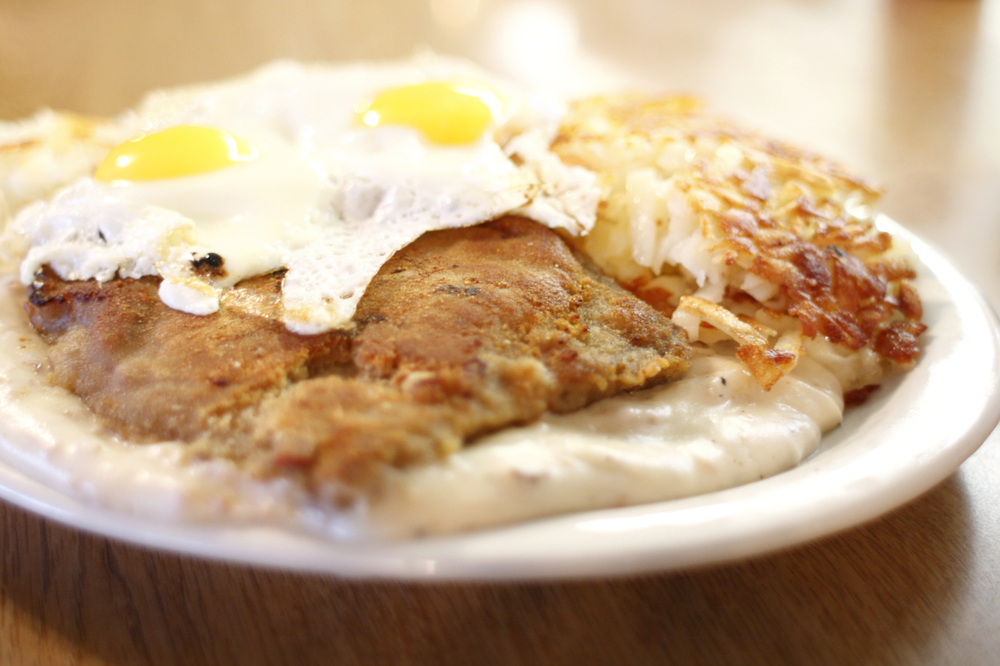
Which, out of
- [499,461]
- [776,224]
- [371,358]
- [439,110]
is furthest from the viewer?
[439,110]

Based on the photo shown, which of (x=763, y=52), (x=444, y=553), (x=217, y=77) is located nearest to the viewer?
(x=444, y=553)

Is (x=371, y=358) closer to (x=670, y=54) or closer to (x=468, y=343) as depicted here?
(x=468, y=343)

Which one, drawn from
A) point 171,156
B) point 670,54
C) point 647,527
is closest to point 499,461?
point 647,527

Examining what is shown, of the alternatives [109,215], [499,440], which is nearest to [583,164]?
[499,440]

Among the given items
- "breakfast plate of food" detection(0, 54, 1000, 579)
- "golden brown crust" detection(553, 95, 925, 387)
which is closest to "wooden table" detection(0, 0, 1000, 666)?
"breakfast plate of food" detection(0, 54, 1000, 579)

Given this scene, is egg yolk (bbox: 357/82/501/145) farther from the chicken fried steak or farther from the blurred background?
the blurred background

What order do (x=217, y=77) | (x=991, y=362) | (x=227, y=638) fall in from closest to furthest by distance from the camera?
(x=227, y=638) → (x=991, y=362) → (x=217, y=77)

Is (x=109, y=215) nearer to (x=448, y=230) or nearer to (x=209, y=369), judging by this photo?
(x=209, y=369)
